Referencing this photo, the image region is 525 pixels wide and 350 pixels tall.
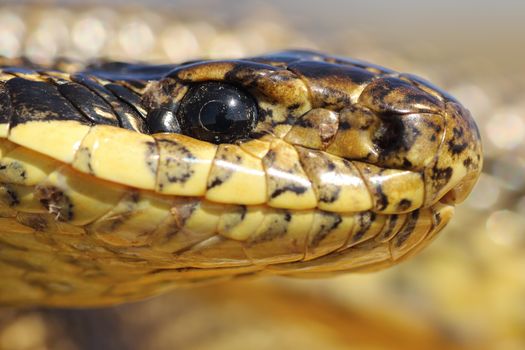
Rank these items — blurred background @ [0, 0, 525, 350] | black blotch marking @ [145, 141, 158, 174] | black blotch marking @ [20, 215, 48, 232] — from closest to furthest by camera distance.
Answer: black blotch marking @ [145, 141, 158, 174] < black blotch marking @ [20, 215, 48, 232] < blurred background @ [0, 0, 525, 350]

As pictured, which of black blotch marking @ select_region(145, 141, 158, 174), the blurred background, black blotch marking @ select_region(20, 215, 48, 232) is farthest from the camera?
the blurred background

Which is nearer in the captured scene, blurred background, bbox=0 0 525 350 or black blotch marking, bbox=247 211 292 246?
black blotch marking, bbox=247 211 292 246

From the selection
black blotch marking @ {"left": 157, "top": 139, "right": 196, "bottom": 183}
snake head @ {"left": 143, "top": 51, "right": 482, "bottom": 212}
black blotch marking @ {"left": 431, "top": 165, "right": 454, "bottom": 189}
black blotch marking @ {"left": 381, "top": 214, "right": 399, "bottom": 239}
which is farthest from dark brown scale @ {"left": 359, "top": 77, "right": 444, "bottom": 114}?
black blotch marking @ {"left": 157, "top": 139, "right": 196, "bottom": 183}

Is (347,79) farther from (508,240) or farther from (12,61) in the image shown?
(508,240)

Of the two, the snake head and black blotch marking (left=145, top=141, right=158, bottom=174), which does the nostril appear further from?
black blotch marking (left=145, top=141, right=158, bottom=174)

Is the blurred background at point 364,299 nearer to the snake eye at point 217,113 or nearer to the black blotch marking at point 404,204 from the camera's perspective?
the snake eye at point 217,113

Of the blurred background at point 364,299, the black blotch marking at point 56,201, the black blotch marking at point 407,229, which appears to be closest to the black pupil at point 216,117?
the black blotch marking at point 56,201

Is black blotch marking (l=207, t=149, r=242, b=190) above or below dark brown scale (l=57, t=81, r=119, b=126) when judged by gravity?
below

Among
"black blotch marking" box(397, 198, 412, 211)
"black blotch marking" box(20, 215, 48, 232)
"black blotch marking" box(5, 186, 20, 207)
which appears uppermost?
"black blotch marking" box(397, 198, 412, 211)

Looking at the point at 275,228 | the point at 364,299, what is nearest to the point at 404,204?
the point at 275,228
